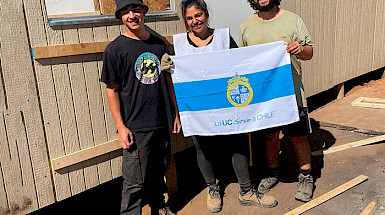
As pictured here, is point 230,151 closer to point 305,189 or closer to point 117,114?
point 305,189

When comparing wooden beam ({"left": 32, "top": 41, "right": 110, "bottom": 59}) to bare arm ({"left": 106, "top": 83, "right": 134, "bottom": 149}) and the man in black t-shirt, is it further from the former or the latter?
bare arm ({"left": 106, "top": 83, "right": 134, "bottom": 149})

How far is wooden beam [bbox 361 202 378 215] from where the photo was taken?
3250 millimetres

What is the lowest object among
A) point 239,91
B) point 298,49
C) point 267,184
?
point 267,184

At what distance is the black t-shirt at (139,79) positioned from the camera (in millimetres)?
3002

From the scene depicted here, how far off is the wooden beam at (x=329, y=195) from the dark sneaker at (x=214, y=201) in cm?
68

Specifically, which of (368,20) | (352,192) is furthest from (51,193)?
(368,20)

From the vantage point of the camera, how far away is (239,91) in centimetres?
331

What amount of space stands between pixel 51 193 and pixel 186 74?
1.60 m

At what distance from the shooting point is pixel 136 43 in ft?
10.1

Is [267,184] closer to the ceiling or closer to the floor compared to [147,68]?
closer to the floor

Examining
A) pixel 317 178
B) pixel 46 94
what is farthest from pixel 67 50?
pixel 317 178

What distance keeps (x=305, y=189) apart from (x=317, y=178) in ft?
1.71

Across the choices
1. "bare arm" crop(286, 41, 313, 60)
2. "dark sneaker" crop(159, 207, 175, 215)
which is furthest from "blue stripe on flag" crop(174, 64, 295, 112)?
"dark sneaker" crop(159, 207, 175, 215)

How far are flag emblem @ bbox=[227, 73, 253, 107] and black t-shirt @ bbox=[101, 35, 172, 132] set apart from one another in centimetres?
56
